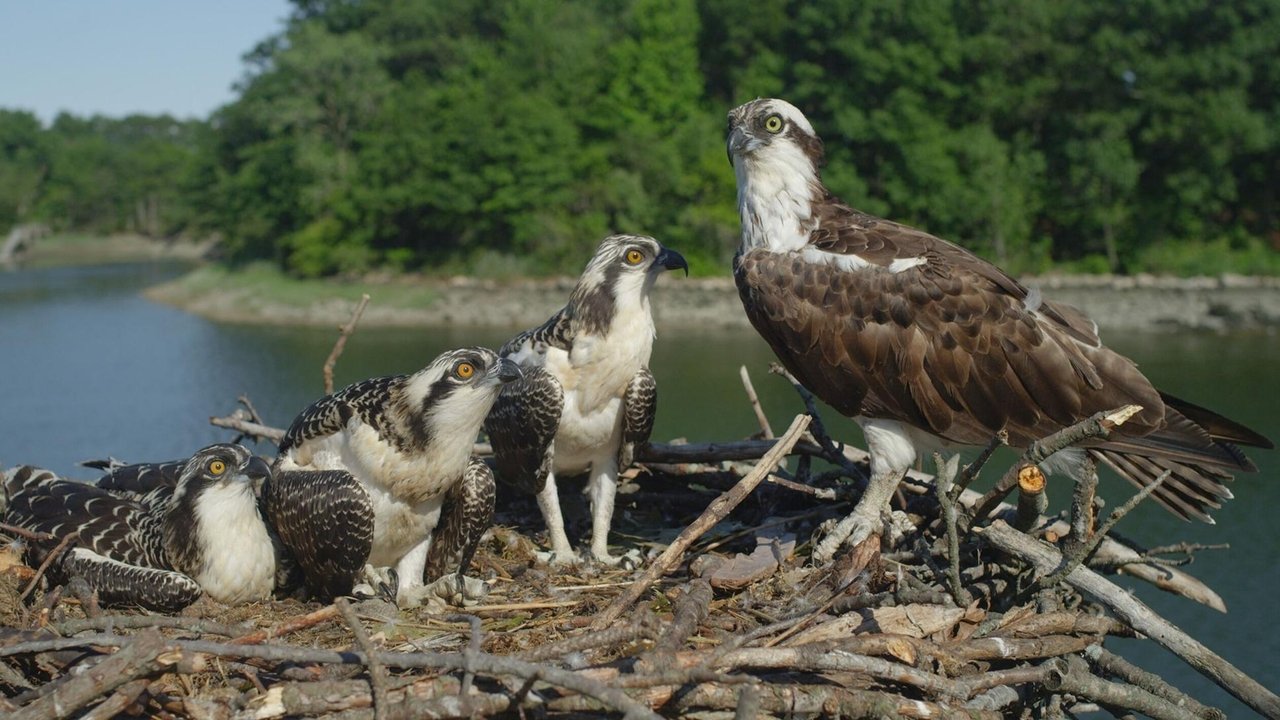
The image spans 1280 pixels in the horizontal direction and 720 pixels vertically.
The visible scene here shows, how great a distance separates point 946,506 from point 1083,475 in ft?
2.39

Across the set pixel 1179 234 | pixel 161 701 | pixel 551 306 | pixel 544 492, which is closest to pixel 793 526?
pixel 544 492

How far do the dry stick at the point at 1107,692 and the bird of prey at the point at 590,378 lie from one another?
2.47 m

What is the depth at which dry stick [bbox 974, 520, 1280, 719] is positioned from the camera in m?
4.65

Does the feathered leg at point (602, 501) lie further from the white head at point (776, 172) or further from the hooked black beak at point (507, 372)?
the white head at point (776, 172)

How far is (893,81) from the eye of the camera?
3778 centimetres

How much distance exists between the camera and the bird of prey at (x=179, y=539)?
5453 millimetres

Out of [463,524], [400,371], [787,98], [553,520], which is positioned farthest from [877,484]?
[787,98]

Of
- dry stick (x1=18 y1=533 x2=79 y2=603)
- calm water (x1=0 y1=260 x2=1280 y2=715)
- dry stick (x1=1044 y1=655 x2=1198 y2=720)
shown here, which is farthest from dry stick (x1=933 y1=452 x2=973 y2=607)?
calm water (x1=0 y1=260 x2=1280 y2=715)

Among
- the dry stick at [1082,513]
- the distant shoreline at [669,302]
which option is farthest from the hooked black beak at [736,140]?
the distant shoreline at [669,302]

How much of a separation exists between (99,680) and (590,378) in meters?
2.91

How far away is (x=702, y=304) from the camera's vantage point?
30828mm

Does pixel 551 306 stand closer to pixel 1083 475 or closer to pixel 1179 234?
pixel 1179 234

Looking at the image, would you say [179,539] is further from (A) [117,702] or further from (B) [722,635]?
(B) [722,635]

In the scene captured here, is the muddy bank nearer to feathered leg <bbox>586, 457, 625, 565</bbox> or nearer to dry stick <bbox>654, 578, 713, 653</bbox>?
feathered leg <bbox>586, 457, 625, 565</bbox>
